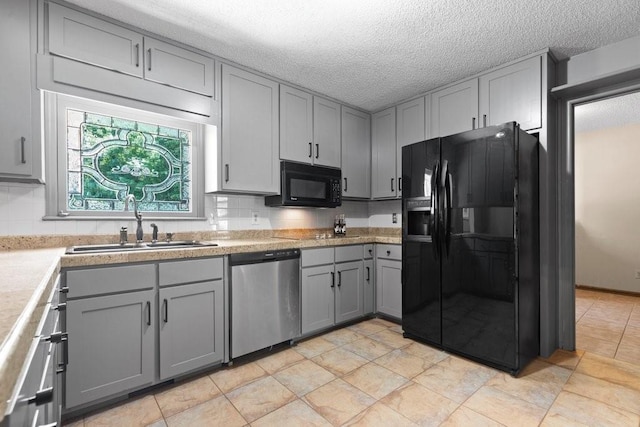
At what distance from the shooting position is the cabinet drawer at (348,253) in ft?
10.2

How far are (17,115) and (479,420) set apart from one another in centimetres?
310

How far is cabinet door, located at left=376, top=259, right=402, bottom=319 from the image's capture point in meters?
3.21

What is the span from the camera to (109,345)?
72.4 inches

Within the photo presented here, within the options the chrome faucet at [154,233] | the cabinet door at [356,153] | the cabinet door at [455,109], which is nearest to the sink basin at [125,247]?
the chrome faucet at [154,233]

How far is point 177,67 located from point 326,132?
61.8 inches

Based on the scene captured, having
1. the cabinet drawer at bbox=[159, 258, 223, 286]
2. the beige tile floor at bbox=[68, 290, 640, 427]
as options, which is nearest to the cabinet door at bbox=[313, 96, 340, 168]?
the cabinet drawer at bbox=[159, 258, 223, 286]

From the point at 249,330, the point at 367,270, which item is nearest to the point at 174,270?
the point at 249,330

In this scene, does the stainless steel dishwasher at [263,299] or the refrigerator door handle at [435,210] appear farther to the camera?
the refrigerator door handle at [435,210]

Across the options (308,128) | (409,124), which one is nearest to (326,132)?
(308,128)

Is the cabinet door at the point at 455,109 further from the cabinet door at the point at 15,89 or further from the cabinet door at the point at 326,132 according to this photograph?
the cabinet door at the point at 15,89

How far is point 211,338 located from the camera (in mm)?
2236

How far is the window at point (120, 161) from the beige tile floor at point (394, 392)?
4.61ft

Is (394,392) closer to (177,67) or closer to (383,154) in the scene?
(383,154)

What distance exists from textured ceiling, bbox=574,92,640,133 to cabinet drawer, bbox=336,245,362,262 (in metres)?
2.61
